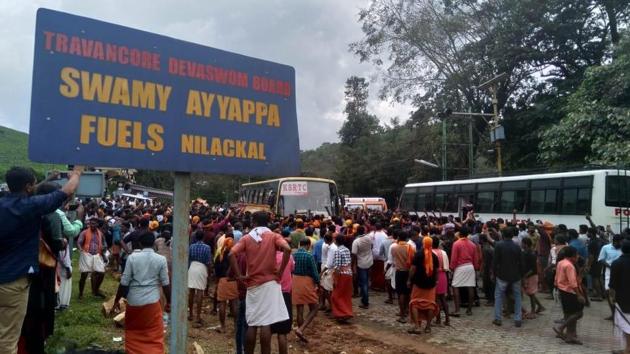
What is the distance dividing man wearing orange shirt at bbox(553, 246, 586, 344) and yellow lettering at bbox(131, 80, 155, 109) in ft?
23.1

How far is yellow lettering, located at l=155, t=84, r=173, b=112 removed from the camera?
348 cm

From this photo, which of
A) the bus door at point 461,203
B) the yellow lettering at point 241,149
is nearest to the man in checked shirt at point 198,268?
the yellow lettering at point 241,149

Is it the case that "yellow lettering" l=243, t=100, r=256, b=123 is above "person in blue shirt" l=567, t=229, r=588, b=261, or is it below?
above

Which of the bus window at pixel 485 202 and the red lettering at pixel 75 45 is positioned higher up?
the red lettering at pixel 75 45

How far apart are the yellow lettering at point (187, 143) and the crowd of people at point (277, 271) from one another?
2.29 ft

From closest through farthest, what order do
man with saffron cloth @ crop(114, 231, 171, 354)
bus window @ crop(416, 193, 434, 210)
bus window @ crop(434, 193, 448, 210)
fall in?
man with saffron cloth @ crop(114, 231, 171, 354), bus window @ crop(434, 193, 448, 210), bus window @ crop(416, 193, 434, 210)

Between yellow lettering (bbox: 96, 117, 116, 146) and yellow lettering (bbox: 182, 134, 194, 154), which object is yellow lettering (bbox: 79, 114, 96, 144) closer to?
yellow lettering (bbox: 96, 117, 116, 146)

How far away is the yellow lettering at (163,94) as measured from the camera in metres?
3.48

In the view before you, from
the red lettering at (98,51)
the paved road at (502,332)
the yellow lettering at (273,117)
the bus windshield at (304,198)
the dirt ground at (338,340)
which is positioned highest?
the red lettering at (98,51)

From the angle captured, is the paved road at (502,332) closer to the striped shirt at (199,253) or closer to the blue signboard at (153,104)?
the striped shirt at (199,253)

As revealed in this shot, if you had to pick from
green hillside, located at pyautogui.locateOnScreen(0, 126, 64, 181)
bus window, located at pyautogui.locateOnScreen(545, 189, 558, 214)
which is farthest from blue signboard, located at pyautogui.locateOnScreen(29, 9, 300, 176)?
green hillside, located at pyautogui.locateOnScreen(0, 126, 64, 181)

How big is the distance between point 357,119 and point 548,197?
3738cm

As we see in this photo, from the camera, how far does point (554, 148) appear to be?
22.0 m

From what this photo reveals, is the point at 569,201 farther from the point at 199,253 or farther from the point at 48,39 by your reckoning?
the point at 48,39
